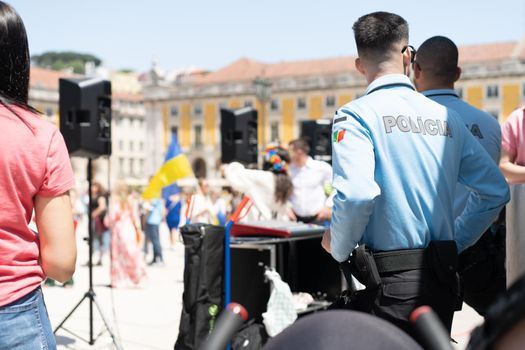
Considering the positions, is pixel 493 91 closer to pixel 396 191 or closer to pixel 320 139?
pixel 320 139

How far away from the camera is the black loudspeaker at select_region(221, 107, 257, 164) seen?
40.5 ft

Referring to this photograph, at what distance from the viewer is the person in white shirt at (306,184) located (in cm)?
776

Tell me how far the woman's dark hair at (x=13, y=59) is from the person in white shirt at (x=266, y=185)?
4.51 meters

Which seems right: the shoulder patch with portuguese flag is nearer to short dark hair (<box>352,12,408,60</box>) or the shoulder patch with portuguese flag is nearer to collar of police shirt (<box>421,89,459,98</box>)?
short dark hair (<box>352,12,408,60</box>)

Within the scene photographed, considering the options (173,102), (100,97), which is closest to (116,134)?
(173,102)

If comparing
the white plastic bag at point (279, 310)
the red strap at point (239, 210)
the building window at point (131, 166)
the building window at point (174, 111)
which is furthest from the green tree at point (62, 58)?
the white plastic bag at point (279, 310)

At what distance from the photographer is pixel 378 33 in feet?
8.95

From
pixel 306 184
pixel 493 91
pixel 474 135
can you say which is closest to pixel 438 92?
pixel 474 135

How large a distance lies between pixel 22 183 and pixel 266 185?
205 inches

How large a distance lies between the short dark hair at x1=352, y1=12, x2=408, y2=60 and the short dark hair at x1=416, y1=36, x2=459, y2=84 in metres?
0.76

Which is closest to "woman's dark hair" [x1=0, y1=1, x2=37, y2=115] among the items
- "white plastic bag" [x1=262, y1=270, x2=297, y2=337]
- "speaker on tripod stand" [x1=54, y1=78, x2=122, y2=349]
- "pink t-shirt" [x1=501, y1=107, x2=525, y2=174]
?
"pink t-shirt" [x1=501, y1=107, x2=525, y2=174]

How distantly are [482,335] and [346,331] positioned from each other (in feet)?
1.29

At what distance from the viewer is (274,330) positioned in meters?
4.69

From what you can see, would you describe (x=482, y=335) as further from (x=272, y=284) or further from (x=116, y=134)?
(x=116, y=134)
